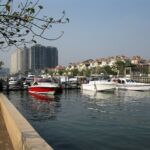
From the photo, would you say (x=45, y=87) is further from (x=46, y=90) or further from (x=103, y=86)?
(x=103, y=86)

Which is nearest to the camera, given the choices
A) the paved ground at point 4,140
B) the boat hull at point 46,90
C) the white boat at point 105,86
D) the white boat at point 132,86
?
the paved ground at point 4,140

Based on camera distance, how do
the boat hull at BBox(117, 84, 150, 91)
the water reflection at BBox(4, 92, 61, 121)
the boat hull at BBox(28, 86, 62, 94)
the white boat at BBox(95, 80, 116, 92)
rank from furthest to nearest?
the boat hull at BBox(117, 84, 150, 91)
the white boat at BBox(95, 80, 116, 92)
the boat hull at BBox(28, 86, 62, 94)
the water reflection at BBox(4, 92, 61, 121)

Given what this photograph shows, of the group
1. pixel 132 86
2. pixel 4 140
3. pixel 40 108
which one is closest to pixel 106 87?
pixel 132 86

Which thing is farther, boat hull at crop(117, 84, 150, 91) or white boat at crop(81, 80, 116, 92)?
boat hull at crop(117, 84, 150, 91)

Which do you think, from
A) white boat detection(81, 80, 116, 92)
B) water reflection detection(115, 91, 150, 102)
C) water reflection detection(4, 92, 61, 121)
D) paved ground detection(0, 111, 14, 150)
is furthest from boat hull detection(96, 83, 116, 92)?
paved ground detection(0, 111, 14, 150)

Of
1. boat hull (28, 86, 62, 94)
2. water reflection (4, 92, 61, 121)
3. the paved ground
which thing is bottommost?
water reflection (4, 92, 61, 121)

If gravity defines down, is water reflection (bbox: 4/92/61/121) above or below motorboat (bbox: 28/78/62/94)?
below

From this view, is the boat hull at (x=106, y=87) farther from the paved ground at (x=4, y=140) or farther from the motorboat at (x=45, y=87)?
the paved ground at (x=4, y=140)

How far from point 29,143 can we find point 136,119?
18.7 m

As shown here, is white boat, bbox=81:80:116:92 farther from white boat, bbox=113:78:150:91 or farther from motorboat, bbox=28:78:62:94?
motorboat, bbox=28:78:62:94

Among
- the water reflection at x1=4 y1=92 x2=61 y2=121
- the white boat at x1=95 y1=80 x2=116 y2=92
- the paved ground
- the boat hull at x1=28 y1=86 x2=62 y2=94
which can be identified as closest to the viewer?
the paved ground

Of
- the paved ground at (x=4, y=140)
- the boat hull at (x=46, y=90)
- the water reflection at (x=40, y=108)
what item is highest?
the boat hull at (x=46, y=90)

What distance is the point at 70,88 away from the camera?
244 feet

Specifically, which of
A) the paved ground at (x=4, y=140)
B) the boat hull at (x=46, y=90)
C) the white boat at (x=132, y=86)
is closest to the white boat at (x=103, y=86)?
the white boat at (x=132, y=86)
